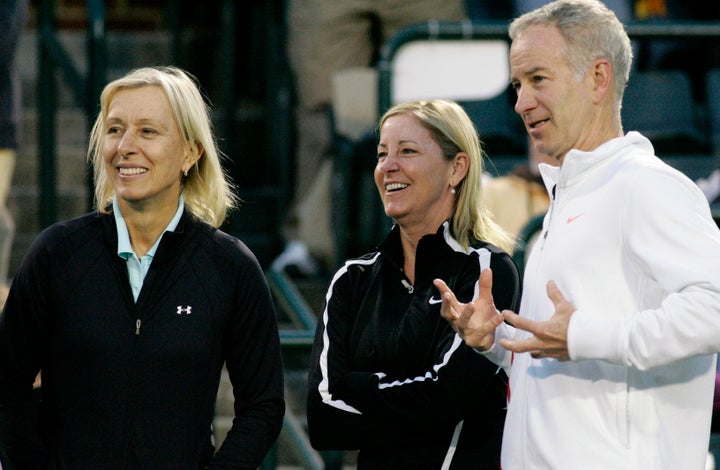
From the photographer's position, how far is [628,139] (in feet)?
10.3

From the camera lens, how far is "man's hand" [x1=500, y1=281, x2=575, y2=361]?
114 inches

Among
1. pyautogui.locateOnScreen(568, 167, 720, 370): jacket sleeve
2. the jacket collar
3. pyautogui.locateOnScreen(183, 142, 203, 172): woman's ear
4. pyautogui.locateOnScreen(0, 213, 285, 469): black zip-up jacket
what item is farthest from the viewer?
pyautogui.locateOnScreen(183, 142, 203, 172): woman's ear

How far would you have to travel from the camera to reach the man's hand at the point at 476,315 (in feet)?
10.4

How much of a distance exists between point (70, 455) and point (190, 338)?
1.33 feet

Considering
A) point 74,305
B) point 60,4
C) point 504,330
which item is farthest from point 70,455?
point 60,4

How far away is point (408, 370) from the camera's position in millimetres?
3586

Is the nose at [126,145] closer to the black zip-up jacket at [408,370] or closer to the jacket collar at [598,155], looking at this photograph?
the black zip-up jacket at [408,370]

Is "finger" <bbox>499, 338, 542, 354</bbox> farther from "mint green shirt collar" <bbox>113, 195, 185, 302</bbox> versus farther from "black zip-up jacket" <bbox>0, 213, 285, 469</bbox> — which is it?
"mint green shirt collar" <bbox>113, 195, 185, 302</bbox>

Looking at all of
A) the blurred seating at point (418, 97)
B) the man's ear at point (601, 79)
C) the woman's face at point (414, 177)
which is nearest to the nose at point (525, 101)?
the man's ear at point (601, 79)

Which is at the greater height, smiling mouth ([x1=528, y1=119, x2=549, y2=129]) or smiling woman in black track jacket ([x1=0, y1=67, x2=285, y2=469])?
smiling mouth ([x1=528, y1=119, x2=549, y2=129])

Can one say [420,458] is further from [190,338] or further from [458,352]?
[190,338]

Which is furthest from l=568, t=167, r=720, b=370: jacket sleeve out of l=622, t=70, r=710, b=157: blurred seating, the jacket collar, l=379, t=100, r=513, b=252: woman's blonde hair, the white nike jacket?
l=622, t=70, r=710, b=157: blurred seating

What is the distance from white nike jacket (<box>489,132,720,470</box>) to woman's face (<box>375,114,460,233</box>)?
2.03 feet

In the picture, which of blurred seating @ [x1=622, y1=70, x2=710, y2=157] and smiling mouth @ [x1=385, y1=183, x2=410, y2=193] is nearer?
smiling mouth @ [x1=385, y1=183, x2=410, y2=193]
